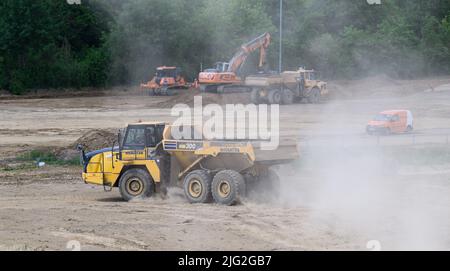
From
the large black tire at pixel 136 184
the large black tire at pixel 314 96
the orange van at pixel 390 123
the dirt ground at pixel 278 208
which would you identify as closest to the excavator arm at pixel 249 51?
the large black tire at pixel 314 96

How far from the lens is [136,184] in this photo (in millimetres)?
18328

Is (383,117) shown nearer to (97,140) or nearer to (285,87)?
(97,140)

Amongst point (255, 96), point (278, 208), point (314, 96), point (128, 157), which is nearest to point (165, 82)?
point (255, 96)

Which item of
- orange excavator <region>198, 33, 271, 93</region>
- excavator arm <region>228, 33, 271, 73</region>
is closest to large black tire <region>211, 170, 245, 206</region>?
orange excavator <region>198, 33, 271, 93</region>

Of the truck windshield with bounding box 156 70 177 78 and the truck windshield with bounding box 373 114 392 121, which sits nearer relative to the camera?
the truck windshield with bounding box 373 114 392 121

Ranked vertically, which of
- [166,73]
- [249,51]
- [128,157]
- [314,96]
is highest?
[249,51]

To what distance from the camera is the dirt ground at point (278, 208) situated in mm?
13977

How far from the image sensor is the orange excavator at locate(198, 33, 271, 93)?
4488 centimetres

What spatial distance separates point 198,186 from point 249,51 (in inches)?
1162

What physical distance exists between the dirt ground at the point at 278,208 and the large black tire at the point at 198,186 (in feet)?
1.05

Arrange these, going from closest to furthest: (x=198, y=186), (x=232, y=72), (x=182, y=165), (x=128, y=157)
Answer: (x=198, y=186), (x=182, y=165), (x=128, y=157), (x=232, y=72)

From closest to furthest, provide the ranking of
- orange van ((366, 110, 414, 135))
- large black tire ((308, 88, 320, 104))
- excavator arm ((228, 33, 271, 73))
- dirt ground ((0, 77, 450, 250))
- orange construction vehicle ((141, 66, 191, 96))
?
dirt ground ((0, 77, 450, 250)) < orange van ((366, 110, 414, 135)) < large black tire ((308, 88, 320, 104)) < excavator arm ((228, 33, 271, 73)) < orange construction vehicle ((141, 66, 191, 96))

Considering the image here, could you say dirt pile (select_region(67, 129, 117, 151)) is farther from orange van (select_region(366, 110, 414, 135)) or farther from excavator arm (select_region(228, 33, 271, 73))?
excavator arm (select_region(228, 33, 271, 73))

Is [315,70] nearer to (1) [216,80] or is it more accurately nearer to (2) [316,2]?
(1) [216,80]
